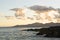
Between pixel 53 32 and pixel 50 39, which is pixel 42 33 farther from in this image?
pixel 50 39

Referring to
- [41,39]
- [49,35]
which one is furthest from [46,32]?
[41,39]

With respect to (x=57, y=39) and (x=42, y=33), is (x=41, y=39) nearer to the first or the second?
(x=57, y=39)

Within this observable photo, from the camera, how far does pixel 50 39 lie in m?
101

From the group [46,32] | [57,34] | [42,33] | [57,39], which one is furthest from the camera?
[42,33]

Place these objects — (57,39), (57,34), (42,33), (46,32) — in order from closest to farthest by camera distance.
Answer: (57,39) → (57,34) → (46,32) → (42,33)

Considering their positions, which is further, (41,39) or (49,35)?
(49,35)

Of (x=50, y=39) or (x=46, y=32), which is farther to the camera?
(x=46, y=32)

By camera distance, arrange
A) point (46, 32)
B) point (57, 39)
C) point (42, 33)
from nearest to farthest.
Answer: point (57, 39)
point (46, 32)
point (42, 33)

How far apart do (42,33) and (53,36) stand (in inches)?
638

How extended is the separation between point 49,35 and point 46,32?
18.5 feet

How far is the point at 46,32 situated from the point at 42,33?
775cm

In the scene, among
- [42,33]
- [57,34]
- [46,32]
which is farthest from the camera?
[42,33]

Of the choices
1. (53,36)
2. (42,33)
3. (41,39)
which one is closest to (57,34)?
(53,36)

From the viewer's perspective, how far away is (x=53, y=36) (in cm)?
11069
